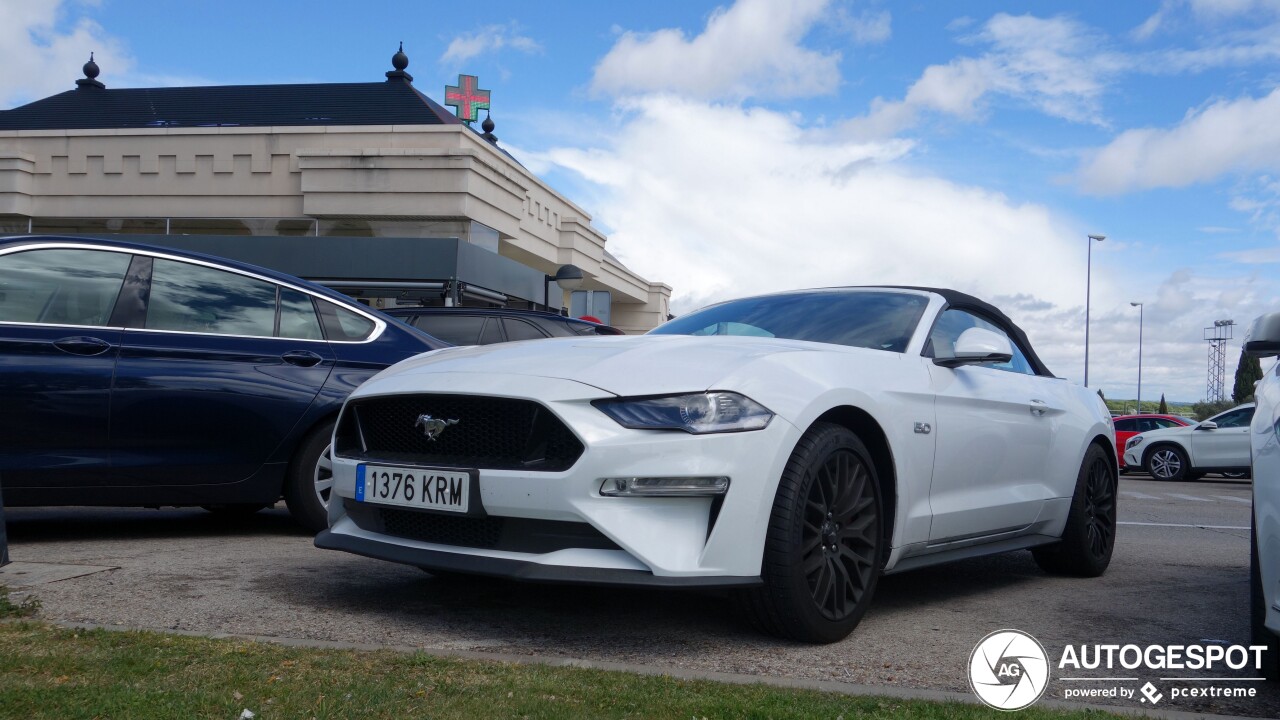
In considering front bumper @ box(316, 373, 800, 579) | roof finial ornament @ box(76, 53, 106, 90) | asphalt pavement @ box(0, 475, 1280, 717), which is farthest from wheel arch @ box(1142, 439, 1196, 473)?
roof finial ornament @ box(76, 53, 106, 90)

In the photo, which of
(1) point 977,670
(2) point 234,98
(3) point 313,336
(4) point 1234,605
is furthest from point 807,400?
(2) point 234,98

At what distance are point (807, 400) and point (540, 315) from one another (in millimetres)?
7382

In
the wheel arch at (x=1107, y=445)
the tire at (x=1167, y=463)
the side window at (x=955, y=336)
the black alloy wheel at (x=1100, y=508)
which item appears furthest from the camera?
the tire at (x=1167, y=463)

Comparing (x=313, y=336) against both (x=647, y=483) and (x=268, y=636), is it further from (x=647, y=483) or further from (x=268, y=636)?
(x=647, y=483)

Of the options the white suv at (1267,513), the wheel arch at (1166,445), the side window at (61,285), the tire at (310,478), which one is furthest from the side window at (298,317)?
the wheel arch at (1166,445)

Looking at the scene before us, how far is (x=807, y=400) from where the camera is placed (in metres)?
3.77

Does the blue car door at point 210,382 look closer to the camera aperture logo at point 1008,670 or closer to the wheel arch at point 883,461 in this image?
the wheel arch at point 883,461

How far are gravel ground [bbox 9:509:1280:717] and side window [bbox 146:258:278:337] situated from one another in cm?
109

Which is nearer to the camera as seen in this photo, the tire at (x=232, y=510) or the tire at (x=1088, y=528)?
the tire at (x=1088, y=528)

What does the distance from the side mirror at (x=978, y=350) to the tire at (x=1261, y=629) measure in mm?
1291

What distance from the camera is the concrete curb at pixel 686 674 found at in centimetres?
315

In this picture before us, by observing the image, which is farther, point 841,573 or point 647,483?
point 841,573

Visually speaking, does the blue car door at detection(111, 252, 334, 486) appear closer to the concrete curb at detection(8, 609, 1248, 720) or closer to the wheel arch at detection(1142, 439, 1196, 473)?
the concrete curb at detection(8, 609, 1248, 720)

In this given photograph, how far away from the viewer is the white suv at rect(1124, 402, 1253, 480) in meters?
21.1
